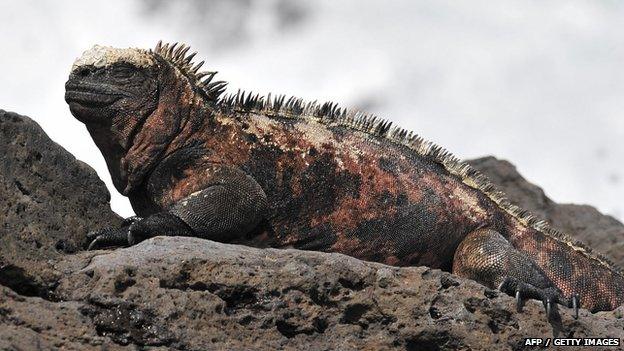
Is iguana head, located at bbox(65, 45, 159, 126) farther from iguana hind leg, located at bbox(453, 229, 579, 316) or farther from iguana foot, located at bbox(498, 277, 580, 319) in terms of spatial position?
iguana foot, located at bbox(498, 277, 580, 319)

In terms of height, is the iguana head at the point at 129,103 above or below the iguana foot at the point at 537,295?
above

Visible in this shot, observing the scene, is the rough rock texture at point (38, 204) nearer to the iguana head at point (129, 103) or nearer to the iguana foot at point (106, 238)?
the iguana foot at point (106, 238)

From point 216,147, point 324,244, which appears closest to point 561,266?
point 324,244

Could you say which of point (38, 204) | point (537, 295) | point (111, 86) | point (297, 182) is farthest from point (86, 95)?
point (537, 295)

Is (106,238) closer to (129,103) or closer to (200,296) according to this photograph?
(200,296)

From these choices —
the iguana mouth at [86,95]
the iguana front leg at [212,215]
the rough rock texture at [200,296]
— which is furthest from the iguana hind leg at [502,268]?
the iguana mouth at [86,95]

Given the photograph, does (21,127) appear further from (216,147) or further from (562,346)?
(562,346)
